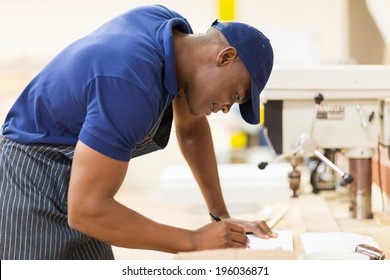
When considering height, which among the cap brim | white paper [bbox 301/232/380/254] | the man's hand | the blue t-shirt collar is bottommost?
white paper [bbox 301/232/380/254]

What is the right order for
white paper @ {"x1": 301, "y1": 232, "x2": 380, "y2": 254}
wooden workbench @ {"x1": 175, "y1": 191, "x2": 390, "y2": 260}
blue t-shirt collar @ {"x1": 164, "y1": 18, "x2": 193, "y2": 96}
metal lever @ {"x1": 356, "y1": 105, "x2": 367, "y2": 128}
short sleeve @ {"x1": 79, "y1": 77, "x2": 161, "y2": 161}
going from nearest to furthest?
short sleeve @ {"x1": 79, "y1": 77, "x2": 161, "y2": 161} → blue t-shirt collar @ {"x1": 164, "y1": 18, "x2": 193, "y2": 96} → white paper @ {"x1": 301, "y1": 232, "x2": 380, "y2": 254} → wooden workbench @ {"x1": 175, "y1": 191, "x2": 390, "y2": 260} → metal lever @ {"x1": 356, "y1": 105, "x2": 367, "y2": 128}

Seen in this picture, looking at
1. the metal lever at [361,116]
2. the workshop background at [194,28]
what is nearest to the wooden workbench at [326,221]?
the metal lever at [361,116]

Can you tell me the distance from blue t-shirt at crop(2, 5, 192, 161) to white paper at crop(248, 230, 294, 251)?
16.8 inches

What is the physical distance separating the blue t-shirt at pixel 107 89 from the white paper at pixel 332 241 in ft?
Result: 1.67

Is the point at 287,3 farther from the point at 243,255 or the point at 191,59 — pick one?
the point at 243,255

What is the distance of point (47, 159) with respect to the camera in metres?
1.08

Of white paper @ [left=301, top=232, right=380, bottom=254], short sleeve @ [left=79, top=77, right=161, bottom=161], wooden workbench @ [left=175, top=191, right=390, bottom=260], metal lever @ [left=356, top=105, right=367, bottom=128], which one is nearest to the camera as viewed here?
short sleeve @ [left=79, top=77, right=161, bottom=161]

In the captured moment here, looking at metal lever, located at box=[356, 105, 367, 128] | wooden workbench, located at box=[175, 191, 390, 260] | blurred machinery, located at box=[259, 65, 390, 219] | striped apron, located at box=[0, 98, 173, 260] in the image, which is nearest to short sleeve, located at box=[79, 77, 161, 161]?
striped apron, located at box=[0, 98, 173, 260]

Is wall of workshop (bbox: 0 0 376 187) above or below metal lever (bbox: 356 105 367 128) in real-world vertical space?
above

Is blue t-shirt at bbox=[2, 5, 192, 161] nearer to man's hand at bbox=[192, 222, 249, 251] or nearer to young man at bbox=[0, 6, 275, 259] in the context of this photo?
young man at bbox=[0, 6, 275, 259]

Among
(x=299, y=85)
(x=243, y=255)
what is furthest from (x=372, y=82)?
(x=243, y=255)

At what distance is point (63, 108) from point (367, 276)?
2.14 feet

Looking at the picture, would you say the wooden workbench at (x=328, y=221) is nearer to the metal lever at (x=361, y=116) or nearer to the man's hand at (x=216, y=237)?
the man's hand at (x=216, y=237)

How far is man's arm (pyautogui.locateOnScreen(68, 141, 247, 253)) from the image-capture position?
88 centimetres
